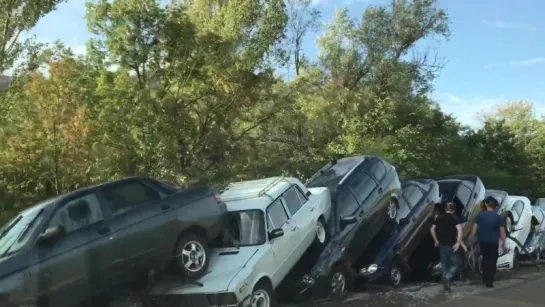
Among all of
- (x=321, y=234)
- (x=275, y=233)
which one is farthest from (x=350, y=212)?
(x=275, y=233)

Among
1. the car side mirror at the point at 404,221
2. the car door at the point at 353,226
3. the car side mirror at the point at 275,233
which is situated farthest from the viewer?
the car side mirror at the point at 404,221

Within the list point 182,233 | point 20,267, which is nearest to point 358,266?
point 182,233

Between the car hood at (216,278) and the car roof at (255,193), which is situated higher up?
the car roof at (255,193)

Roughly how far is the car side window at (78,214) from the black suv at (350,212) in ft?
11.8

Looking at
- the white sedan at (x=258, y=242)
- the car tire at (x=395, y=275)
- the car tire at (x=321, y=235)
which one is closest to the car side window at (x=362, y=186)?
the white sedan at (x=258, y=242)

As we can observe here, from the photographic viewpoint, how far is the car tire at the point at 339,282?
9820mm

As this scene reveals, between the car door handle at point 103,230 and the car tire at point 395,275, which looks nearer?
the car door handle at point 103,230

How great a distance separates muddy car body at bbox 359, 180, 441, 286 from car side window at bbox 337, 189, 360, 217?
3.13ft

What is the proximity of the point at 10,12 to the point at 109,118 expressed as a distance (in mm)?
3408

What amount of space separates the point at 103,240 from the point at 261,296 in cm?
239

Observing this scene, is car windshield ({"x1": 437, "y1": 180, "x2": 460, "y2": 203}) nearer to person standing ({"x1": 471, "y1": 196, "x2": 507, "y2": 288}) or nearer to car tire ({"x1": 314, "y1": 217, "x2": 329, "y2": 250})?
person standing ({"x1": 471, "y1": 196, "x2": 507, "y2": 288})

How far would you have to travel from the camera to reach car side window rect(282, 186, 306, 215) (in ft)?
32.4

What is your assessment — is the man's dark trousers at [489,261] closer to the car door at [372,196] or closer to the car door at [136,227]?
the car door at [372,196]

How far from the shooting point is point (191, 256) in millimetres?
8266
